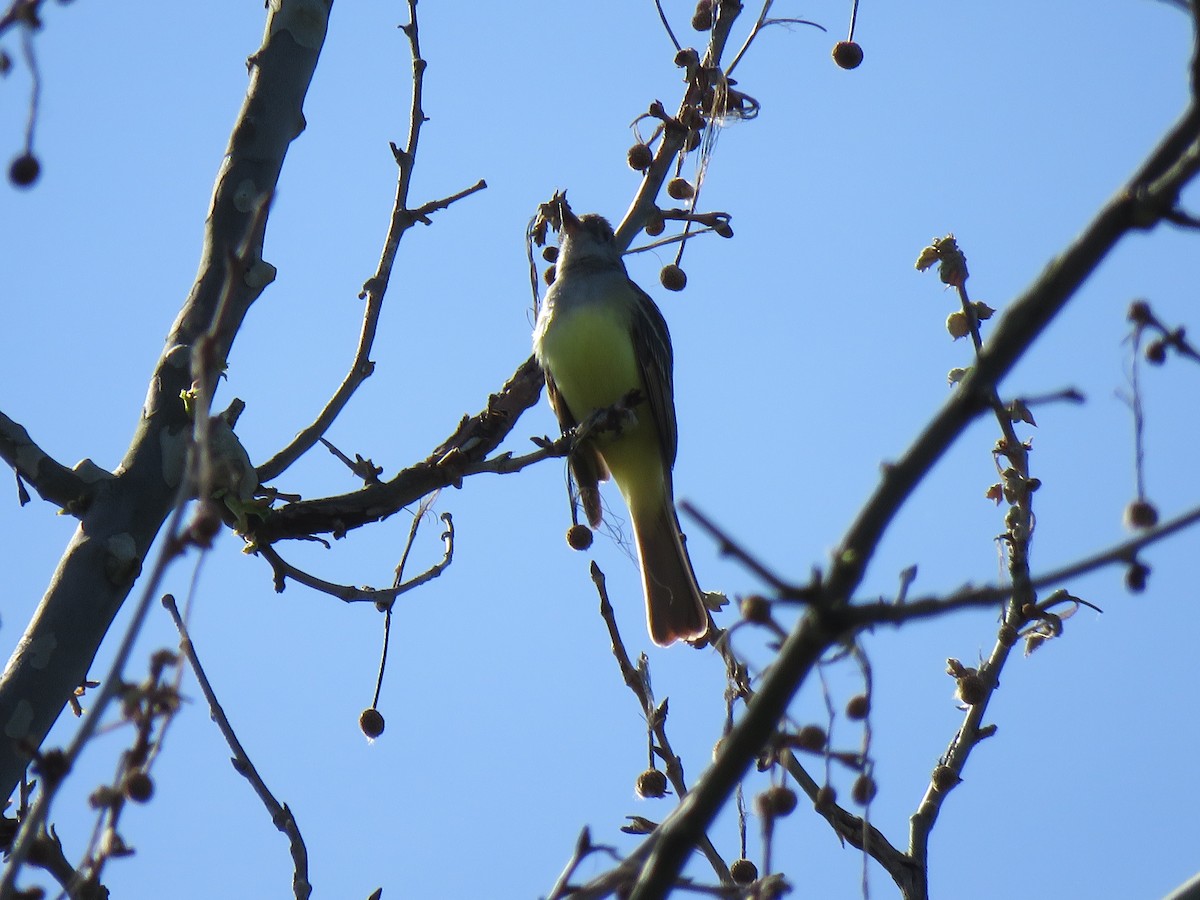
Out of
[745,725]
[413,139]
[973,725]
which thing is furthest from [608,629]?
[413,139]

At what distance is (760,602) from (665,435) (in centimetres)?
526

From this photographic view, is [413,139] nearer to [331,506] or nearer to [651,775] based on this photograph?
[331,506]

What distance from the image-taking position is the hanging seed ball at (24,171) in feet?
9.07

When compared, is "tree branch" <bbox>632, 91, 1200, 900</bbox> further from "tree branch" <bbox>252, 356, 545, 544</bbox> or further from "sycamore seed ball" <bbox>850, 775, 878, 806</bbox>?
"tree branch" <bbox>252, 356, 545, 544</bbox>

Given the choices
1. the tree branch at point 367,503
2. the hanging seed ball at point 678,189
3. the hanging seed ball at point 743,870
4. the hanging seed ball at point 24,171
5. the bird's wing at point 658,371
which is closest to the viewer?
the hanging seed ball at point 24,171

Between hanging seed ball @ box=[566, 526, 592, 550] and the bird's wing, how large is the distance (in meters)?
1.60

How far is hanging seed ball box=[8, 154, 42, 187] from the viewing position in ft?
9.07

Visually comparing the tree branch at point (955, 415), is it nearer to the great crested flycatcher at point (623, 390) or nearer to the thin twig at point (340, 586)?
the thin twig at point (340, 586)

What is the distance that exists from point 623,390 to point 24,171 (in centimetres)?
481

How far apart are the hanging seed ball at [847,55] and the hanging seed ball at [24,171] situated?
12.2 feet

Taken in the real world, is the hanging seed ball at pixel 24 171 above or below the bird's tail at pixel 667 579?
below

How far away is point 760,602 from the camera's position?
229 cm

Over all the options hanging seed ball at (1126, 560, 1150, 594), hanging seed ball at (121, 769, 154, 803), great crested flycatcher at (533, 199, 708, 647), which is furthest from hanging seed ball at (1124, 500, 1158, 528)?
great crested flycatcher at (533, 199, 708, 647)

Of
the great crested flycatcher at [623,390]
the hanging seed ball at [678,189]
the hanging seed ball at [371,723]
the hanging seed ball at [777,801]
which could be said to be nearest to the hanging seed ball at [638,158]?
the hanging seed ball at [678,189]
